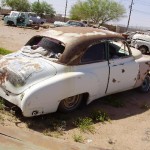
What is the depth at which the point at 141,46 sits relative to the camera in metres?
17.9

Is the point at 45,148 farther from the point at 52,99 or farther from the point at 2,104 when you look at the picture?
the point at 2,104

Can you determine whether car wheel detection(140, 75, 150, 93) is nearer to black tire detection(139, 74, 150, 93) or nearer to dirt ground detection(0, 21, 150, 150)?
black tire detection(139, 74, 150, 93)

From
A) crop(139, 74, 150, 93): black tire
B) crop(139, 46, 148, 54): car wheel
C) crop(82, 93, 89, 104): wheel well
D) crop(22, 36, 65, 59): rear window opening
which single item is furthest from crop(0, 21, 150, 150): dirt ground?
crop(139, 46, 148, 54): car wheel

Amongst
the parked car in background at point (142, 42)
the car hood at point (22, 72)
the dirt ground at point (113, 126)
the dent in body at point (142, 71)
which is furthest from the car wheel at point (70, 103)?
the parked car in background at point (142, 42)

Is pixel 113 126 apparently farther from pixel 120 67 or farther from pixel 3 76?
pixel 3 76

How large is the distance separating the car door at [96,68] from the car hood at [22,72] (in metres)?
0.67

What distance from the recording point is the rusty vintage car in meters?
5.56

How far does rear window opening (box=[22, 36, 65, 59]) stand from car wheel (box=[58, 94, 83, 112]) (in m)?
0.79

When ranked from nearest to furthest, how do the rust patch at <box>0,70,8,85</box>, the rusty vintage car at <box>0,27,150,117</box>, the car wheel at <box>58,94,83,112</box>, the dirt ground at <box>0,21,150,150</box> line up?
the dirt ground at <box>0,21,150,150</box>, the rusty vintage car at <box>0,27,150,117</box>, the rust patch at <box>0,70,8,85</box>, the car wheel at <box>58,94,83,112</box>

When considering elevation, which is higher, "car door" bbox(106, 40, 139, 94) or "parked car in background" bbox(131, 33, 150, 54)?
"car door" bbox(106, 40, 139, 94)

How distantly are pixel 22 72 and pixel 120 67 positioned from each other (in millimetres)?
2223

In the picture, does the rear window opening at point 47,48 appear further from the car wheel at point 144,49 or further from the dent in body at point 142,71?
the car wheel at point 144,49

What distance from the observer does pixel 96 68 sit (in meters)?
6.40

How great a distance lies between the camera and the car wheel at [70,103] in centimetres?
605
